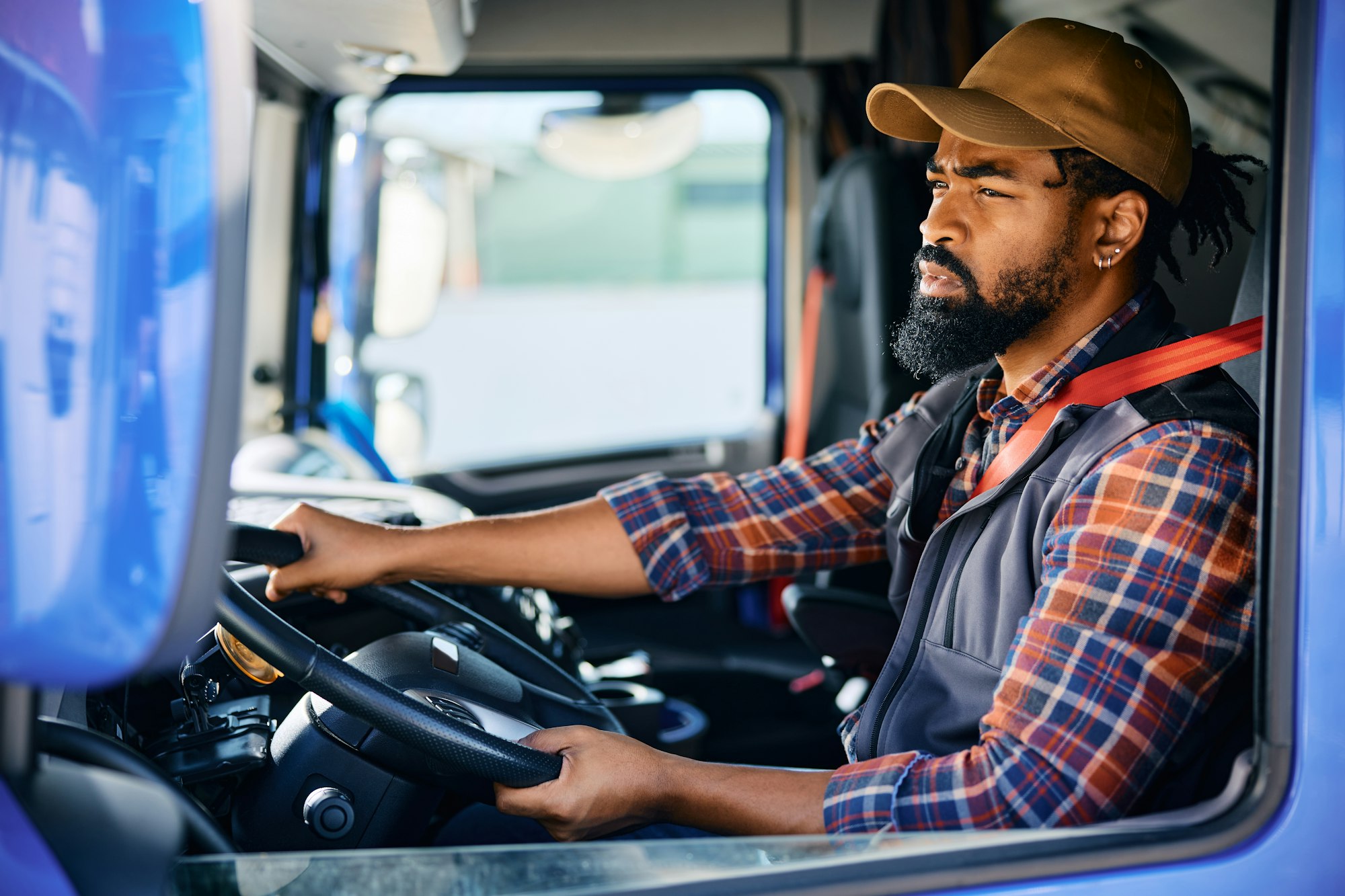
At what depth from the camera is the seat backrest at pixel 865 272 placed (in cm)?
272

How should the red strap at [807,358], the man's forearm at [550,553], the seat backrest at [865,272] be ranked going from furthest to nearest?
the red strap at [807,358]
the seat backrest at [865,272]
the man's forearm at [550,553]

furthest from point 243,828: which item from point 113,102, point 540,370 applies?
point 540,370

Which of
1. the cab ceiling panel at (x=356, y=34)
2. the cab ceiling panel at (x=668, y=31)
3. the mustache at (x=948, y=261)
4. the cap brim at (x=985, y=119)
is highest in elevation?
the cab ceiling panel at (x=668, y=31)

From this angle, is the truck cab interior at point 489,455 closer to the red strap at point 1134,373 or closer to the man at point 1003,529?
the man at point 1003,529

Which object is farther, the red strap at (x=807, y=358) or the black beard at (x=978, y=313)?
the red strap at (x=807, y=358)

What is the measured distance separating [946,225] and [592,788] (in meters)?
0.80

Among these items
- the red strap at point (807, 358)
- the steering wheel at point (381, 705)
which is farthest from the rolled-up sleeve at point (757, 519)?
the red strap at point (807, 358)

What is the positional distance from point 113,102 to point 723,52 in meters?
2.65

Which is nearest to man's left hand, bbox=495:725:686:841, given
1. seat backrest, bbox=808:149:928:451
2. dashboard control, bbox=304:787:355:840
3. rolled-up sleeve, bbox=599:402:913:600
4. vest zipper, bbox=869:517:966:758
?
dashboard control, bbox=304:787:355:840

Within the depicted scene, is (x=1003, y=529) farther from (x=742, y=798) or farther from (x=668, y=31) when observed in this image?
(x=668, y=31)

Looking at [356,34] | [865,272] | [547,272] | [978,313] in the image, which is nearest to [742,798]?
[978,313]

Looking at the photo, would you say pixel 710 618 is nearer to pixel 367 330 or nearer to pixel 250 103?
pixel 367 330

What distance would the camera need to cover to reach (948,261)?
138cm

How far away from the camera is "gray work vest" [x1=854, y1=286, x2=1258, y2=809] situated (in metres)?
1.08
